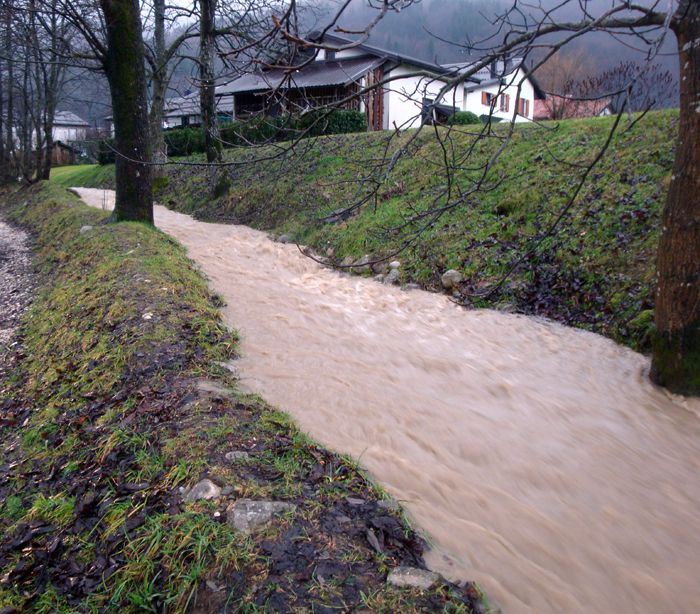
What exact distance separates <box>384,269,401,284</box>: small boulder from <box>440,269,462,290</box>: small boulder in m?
0.91

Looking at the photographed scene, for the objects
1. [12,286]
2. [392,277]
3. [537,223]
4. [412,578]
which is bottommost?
[12,286]

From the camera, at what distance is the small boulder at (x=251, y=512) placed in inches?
115

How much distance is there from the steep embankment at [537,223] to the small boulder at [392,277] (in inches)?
4.1

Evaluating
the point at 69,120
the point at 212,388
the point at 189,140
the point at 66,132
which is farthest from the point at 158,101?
the point at 69,120

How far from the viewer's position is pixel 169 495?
324cm

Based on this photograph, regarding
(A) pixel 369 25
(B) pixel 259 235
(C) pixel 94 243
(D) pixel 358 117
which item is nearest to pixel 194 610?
(A) pixel 369 25

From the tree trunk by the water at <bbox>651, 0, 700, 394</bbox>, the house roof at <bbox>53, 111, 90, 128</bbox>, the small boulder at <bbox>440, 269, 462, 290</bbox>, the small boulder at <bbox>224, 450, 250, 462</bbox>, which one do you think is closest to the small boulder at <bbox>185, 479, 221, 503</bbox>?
the small boulder at <bbox>224, 450, 250, 462</bbox>

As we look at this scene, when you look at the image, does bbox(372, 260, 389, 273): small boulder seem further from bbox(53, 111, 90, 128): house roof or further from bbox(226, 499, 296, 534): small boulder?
bbox(53, 111, 90, 128): house roof

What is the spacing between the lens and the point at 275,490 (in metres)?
3.26

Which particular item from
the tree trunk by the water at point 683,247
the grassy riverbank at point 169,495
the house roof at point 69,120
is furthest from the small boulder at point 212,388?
the house roof at point 69,120

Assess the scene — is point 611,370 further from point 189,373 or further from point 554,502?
point 189,373

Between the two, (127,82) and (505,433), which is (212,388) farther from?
(127,82)

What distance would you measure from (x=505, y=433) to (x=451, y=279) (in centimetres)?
472

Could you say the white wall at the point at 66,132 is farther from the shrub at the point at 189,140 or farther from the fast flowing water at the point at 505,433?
the fast flowing water at the point at 505,433
